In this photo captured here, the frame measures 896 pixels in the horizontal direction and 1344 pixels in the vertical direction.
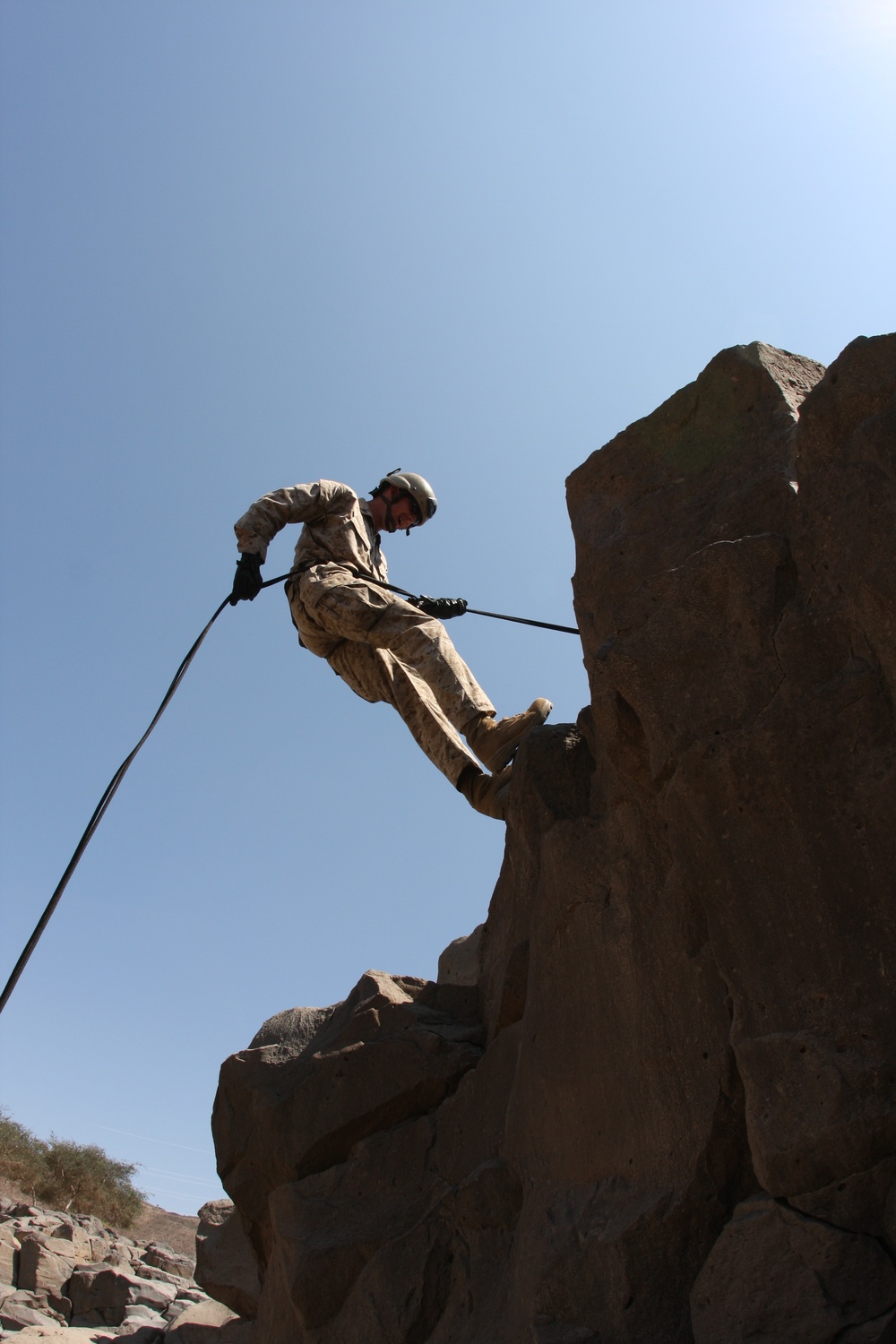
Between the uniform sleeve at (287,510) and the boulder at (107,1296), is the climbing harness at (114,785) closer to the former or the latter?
the uniform sleeve at (287,510)

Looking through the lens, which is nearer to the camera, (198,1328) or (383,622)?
(198,1328)

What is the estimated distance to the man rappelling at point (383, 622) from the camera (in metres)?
4.74

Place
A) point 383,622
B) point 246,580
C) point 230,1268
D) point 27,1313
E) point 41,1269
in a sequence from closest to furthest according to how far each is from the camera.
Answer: point 230,1268
point 383,622
point 246,580
point 27,1313
point 41,1269

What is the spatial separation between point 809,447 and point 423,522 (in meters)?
3.62

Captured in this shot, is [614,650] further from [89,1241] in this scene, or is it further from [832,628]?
[89,1241]

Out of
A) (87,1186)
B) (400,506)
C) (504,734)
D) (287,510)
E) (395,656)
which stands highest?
(400,506)

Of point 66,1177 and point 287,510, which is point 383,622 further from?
point 66,1177

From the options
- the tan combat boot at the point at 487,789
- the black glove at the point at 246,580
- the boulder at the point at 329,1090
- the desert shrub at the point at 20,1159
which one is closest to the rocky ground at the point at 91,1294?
the boulder at the point at 329,1090

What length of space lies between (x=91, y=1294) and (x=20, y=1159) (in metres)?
12.9

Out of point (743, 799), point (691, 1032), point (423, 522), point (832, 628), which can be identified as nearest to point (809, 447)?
point (832, 628)

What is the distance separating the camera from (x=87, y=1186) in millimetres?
19531

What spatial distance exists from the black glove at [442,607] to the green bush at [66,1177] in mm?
17818


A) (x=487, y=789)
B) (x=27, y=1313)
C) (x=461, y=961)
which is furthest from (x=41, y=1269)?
(x=487, y=789)

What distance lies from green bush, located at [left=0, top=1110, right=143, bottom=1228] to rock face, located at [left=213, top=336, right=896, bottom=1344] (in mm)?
17844
